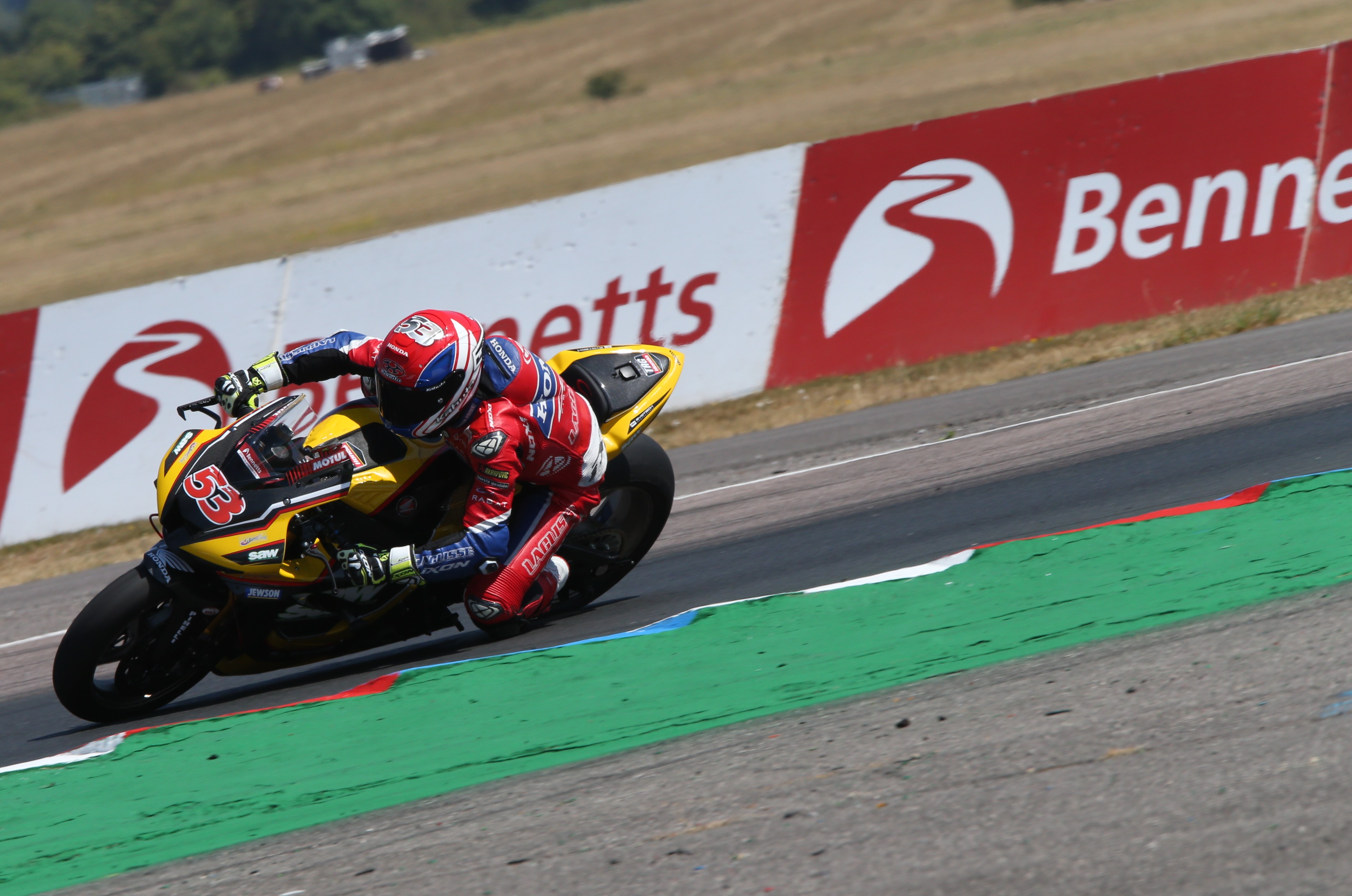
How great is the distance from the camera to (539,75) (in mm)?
52688

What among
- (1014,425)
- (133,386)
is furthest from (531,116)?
(1014,425)

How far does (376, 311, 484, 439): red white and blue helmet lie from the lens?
5477 millimetres

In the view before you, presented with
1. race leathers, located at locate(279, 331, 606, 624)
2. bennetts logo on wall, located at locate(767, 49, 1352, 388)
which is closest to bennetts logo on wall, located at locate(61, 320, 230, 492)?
bennetts logo on wall, located at locate(767, 49, 1352, 388)

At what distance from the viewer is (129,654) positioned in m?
5.50

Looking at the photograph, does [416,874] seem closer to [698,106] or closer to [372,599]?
[372,599]

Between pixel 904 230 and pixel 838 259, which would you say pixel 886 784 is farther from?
pixel 904 230

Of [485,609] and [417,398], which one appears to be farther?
[485,609]

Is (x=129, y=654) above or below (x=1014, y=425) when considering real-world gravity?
below

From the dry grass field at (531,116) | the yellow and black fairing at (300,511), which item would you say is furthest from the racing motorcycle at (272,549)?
the dry grass field at (531,116)

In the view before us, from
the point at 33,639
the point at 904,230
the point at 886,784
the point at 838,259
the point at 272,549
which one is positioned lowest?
the point at 33,639

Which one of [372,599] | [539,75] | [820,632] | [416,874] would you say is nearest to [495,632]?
[372,599]

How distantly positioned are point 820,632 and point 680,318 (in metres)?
6.72

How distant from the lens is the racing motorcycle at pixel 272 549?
213 inches

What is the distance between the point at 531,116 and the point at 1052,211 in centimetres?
3558
